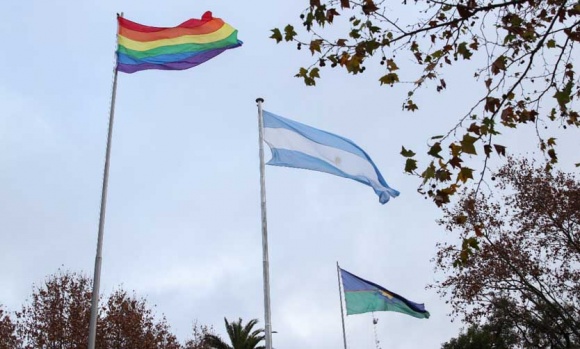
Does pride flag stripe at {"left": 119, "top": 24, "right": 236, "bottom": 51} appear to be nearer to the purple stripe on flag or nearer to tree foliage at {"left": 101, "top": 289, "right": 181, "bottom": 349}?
the purple stripe on flag

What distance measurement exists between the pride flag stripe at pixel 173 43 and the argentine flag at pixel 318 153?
2.03 metres

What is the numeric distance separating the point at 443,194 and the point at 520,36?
6.95 ft

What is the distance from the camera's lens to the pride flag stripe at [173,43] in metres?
16.2

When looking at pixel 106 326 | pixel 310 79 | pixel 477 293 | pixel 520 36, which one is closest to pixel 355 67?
pixel 310 79

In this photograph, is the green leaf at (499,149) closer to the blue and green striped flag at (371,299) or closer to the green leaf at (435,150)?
the green leaf at (435,150)

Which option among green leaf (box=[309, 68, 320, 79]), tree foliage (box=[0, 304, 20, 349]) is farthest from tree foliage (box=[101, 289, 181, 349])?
green leaf (box=[309, 68, 320, 79])

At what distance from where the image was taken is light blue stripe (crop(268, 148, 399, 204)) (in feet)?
52.6

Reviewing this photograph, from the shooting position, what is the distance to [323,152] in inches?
660

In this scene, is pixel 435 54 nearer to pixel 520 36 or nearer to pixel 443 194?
pixel 520 36

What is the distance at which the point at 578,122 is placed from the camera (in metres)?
7.67

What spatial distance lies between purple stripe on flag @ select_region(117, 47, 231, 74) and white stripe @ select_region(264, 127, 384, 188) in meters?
2.19

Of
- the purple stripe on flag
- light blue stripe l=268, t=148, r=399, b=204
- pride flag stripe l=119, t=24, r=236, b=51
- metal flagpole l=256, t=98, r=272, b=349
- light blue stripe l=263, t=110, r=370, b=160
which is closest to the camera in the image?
metal flagpole l=256, t=98, r=272, b=349

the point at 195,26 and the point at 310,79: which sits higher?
the point at 195,26

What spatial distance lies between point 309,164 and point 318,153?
50 centimetres
